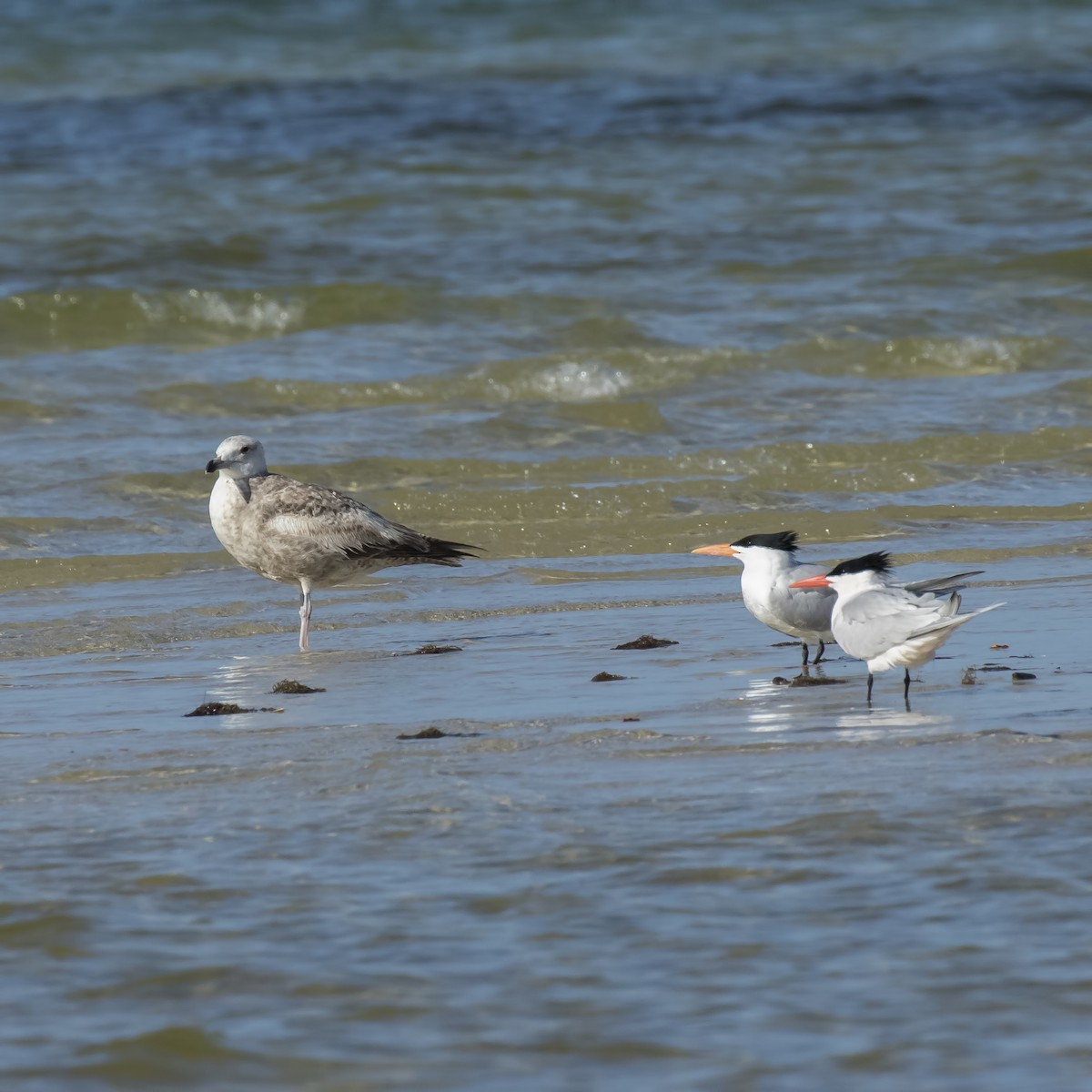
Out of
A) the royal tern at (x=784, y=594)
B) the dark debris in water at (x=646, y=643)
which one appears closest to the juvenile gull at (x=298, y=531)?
the dark debris in water at (x=646, y=643)

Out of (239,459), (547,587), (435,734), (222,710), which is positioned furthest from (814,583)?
(239,459)

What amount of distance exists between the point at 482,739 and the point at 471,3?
29.6m

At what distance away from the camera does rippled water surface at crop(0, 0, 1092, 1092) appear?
11.3 ft

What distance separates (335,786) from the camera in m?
4.82

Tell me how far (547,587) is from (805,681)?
2.52 metres

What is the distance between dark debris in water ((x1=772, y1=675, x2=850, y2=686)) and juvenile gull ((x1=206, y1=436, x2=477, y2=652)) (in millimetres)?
2539

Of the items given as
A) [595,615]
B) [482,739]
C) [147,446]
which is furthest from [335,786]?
[147,446]

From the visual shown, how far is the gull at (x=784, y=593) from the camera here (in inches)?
249

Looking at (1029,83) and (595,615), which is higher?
(1029,83)

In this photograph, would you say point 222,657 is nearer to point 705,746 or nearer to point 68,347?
point 705,746

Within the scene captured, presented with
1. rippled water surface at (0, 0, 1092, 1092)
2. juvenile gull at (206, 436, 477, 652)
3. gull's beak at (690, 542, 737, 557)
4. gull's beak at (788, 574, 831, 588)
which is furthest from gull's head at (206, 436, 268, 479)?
gull's beak at (788, 574, 831, 588)

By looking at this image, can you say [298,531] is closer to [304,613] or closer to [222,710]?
[304,613]

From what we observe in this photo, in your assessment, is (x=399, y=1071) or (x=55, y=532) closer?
(x=399, y=1071)

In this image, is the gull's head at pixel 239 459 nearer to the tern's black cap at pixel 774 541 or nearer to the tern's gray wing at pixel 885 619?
the tern's black cap at pixel 774 541
